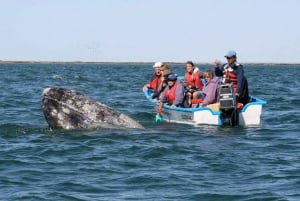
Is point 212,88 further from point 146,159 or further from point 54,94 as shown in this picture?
point 146,159

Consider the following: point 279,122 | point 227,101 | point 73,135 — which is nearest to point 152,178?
point 73,135

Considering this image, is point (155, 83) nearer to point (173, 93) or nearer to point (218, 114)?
point (173, 93)

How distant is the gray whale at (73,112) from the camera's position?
14.6 meters

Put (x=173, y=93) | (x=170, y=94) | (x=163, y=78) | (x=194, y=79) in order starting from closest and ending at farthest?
(x=173, y=93)
(x=170, y=94)
(x=163, y=78)
(x=194, y=79)

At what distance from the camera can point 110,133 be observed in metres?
14.7

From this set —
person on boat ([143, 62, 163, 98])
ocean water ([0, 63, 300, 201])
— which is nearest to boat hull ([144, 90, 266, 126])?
ocean water ([0, 63, 300, 201])

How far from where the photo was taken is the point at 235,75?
17250mm

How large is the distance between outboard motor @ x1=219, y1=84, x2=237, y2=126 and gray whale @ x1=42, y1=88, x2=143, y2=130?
2.92 meters

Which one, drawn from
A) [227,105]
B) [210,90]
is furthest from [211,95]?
[227,105]

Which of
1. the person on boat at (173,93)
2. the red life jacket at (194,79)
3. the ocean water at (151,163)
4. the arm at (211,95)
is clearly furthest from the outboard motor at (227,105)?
the red life jacket at (194,79)

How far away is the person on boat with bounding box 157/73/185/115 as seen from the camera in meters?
18.1

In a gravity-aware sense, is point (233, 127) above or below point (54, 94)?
below

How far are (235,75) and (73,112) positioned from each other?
185 inches

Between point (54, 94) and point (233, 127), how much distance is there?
192 inches
